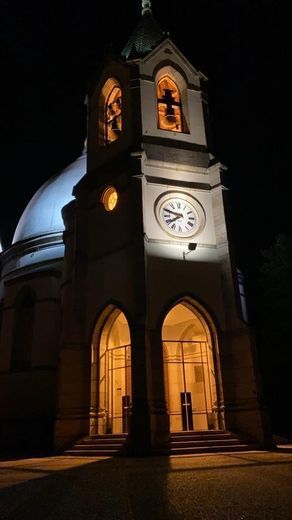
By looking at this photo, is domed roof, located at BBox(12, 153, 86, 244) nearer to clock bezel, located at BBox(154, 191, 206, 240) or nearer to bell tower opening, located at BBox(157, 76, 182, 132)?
bell tower opening, located at BBox(157, 76, 182, 132)

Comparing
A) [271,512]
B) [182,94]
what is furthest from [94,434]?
[182,94]

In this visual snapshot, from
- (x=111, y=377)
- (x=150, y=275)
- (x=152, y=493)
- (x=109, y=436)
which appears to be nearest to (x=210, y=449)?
(x=109, y=436)

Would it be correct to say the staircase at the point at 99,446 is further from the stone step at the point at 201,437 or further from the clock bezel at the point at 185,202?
the clock bezel at the point at 185,202

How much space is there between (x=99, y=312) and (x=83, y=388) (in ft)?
9.54

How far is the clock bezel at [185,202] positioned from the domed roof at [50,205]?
9.64m

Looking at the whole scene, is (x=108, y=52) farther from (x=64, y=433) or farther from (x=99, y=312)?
(x=64, y=433)

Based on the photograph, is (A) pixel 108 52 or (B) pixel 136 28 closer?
(A) pixel 108 52

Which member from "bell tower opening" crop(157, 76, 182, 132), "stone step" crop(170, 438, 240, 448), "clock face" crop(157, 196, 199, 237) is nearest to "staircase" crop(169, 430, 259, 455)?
"stone step" crop(170, 438, 240, 448)

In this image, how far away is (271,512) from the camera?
4.46 m

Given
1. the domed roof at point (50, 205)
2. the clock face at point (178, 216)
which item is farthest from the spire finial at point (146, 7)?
the clock face at point (178, 216)

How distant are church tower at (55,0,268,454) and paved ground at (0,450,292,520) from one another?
4.83 meters

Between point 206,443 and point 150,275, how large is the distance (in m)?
5.99

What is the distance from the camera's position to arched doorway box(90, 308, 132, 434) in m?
15.7

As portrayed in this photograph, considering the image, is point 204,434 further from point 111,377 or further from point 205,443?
point 111,377
